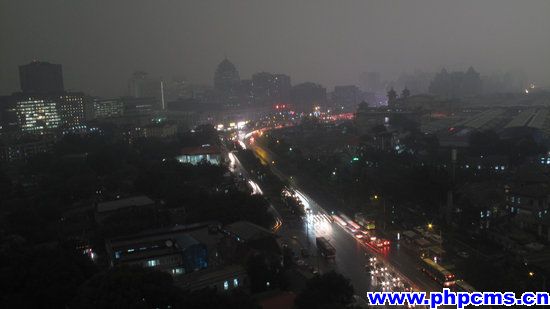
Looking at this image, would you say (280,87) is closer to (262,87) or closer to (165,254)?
(262,87)

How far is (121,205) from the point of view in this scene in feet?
26.1

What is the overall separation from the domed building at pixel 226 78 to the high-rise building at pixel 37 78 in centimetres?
1721

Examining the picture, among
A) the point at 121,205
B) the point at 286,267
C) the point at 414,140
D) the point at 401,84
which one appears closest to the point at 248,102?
the point at 401,84

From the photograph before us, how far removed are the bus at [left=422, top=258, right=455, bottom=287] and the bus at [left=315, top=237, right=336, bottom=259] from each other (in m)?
1.10

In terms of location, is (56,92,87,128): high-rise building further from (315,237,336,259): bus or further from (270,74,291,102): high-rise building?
(315,237,336,259): bus

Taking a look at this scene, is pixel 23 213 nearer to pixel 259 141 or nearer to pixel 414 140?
pixel 414 140

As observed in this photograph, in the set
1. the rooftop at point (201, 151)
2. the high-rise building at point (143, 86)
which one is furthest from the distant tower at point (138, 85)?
the rooftop at point (201, 151)

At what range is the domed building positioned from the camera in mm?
42500

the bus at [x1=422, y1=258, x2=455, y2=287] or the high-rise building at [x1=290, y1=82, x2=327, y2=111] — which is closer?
the bus at [x1=422, y1=258, x2=455, y2=287]

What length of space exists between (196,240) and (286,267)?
1.18 m

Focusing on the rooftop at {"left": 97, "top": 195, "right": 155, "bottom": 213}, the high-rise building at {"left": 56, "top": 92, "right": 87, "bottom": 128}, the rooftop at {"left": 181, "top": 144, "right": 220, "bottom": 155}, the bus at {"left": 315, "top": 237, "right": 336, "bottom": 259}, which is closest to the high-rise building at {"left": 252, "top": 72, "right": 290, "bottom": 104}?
the high-rise building at {"left": 56, "top": 92, "right": 87, "bottom": 128}

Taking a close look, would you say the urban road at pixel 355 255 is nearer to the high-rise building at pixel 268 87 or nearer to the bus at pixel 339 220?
the bus at pixel 339 220

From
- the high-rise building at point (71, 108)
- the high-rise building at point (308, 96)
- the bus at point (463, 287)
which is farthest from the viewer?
the high-rise building at point (308, 96)

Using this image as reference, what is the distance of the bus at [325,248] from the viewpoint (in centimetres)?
601
